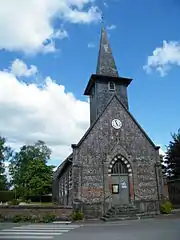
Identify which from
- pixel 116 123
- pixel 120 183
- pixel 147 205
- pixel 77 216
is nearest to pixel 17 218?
pixel 77 216

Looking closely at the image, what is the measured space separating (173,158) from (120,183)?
11088 mm

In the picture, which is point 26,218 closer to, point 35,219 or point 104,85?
point 35,219

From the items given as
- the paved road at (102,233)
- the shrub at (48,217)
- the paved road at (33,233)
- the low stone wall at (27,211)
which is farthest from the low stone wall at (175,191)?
the paved road at (33,233)

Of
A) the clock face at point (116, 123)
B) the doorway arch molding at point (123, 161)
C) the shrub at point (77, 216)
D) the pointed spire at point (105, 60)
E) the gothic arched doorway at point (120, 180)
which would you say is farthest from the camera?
the pointed spire at point (105, 60)

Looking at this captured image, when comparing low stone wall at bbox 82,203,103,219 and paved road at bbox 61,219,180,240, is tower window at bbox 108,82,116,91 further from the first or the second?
paved road at bbox 61,219,180,240

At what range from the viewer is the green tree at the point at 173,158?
29803mm

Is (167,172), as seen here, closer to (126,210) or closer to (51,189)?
(126,210)

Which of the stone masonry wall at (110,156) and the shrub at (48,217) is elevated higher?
the stone masonry wall at (110,156)

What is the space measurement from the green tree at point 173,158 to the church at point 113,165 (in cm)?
760

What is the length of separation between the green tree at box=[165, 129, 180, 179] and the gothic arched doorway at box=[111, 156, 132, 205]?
32.3ft

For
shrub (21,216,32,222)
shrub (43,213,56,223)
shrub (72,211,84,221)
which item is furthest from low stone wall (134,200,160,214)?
shrub (21,216,32,222)

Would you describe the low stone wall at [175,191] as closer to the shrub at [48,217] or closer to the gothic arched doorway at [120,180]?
the gothic arched doorway at [120,180]

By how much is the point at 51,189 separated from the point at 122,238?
3313 centimetres

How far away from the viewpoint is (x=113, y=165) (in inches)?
876
